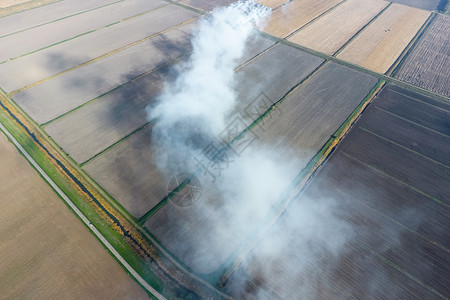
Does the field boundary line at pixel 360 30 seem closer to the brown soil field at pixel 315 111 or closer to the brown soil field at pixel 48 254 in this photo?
the brown soil field at pixel 315 111

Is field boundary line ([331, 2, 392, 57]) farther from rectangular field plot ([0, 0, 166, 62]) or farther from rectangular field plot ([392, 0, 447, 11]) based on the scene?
rectangular field plot ([0, 0, 166, 62])

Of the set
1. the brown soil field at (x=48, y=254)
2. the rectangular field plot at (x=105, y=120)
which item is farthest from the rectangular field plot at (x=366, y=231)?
the rectangular field plot at (x=105, y=120)

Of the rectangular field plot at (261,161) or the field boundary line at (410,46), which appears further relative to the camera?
the field boundary line at (410,46)

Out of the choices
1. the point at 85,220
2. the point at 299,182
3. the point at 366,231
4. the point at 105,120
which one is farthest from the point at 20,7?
the point at 366,231

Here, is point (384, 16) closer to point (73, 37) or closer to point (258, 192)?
point (258, 192)

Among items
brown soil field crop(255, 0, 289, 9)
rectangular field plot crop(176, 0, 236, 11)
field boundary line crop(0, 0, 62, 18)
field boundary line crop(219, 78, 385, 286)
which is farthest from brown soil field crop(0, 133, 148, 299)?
brown soil field crop(255, 0, 289, 9)

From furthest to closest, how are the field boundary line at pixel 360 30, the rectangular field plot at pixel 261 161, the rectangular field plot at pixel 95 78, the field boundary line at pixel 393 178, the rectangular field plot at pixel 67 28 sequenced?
the field boundary line at pixel 360 30
the rectangular field plot at pixel 67 28
the rectangular field plot at pixel 95 78
the field boundary line at pixel 393 178
the rectangular field plot at pixel 261 161
